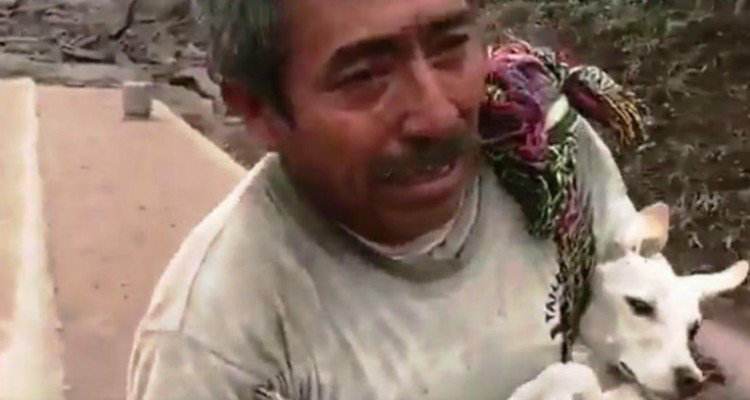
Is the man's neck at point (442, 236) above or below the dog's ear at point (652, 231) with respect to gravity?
above

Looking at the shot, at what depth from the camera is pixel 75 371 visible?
1.83m

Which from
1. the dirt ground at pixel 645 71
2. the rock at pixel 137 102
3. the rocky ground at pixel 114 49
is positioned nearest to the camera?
the dirt ground at pixel 645 71

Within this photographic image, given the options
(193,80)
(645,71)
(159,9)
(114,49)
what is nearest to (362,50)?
(645,71)

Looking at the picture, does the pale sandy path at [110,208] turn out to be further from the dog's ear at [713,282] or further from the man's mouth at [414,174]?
the man's mouth at [414,174]

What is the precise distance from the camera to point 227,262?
88cm

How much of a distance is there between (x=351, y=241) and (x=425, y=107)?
0.11 m

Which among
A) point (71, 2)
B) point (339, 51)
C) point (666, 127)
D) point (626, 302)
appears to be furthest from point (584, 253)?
point (71, 2)

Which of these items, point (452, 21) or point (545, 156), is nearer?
point (452, 21)

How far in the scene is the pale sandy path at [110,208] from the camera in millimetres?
1906

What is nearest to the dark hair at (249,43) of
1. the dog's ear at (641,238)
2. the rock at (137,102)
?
the dog's ear at (641,238)

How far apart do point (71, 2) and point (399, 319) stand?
11.1 feet

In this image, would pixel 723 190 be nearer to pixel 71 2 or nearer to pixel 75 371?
pixel 75 371

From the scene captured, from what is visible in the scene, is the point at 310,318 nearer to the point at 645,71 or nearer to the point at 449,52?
the point at 449,52

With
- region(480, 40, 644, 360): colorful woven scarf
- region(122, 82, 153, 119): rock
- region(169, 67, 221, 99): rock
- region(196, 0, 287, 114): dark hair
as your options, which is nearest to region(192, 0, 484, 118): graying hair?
region(196, 0, 287, 114): dark hair
